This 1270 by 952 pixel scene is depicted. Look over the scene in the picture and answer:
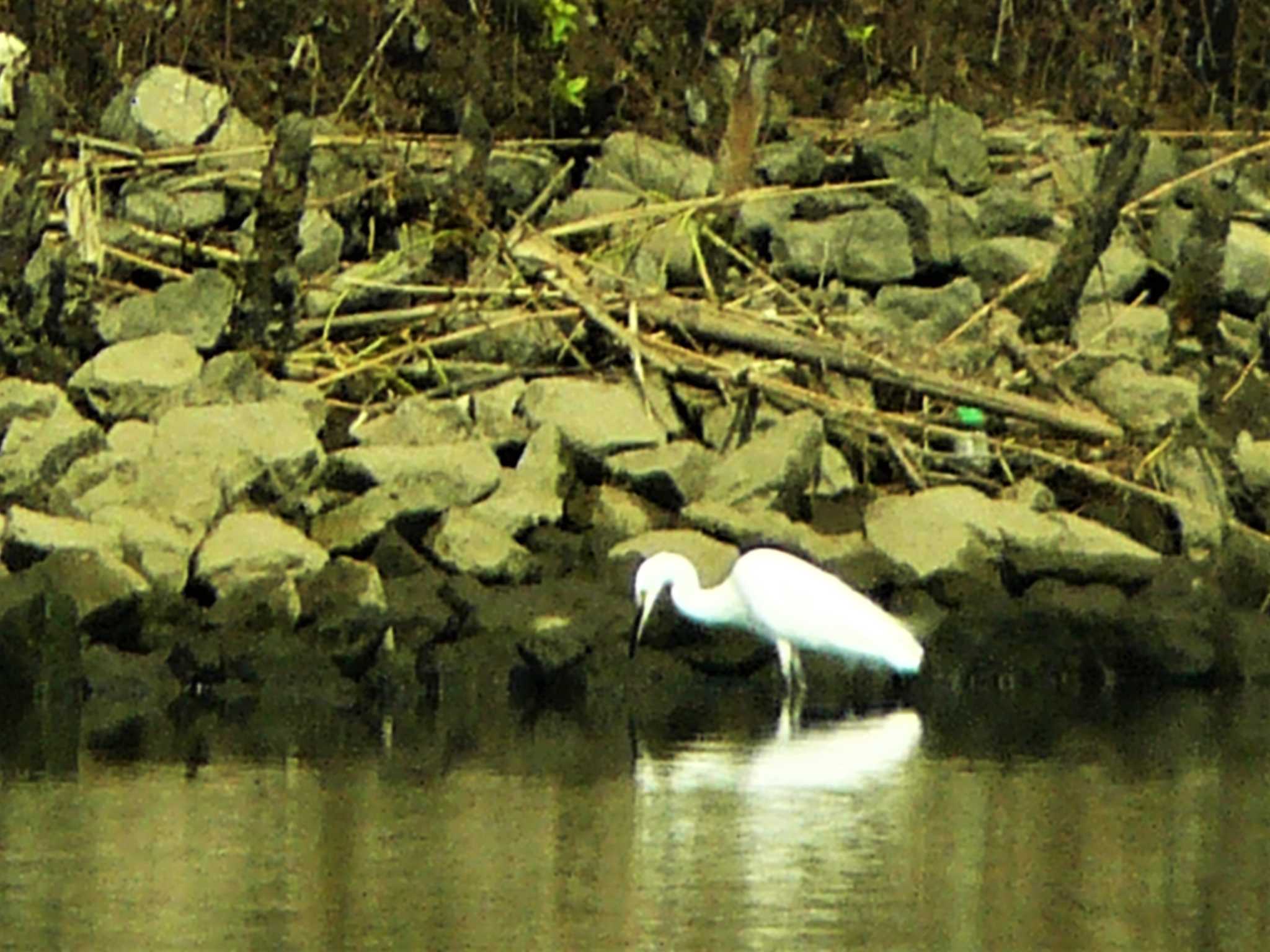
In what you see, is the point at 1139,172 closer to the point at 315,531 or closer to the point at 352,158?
the point at 352,158

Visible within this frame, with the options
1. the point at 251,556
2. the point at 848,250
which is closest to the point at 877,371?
the point at 848,250

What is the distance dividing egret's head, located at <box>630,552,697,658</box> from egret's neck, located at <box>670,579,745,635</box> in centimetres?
6

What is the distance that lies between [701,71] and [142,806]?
11657mm

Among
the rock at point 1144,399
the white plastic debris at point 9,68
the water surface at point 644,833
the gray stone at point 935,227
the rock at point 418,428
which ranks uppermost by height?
the white plastic debris at point 9,68

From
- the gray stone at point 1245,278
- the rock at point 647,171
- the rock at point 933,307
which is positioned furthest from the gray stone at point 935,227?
the gray stone at point 1245,278

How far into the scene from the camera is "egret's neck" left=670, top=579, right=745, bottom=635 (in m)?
16.2

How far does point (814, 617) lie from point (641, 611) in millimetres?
772

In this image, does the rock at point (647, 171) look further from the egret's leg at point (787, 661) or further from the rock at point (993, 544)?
the egret's leg at point (787, 661)

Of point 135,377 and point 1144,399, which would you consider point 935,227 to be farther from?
point 135,377

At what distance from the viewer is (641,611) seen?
1612 centimetres

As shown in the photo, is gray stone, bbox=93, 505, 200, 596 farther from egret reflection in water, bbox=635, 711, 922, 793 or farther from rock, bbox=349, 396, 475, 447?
egret reflection in water, bbox=635, 711, 922, 793

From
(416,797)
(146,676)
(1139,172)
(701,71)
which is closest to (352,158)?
(701,71)

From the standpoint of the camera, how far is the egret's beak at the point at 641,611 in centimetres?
1609

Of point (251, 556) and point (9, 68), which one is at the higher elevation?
point (9, 68)
